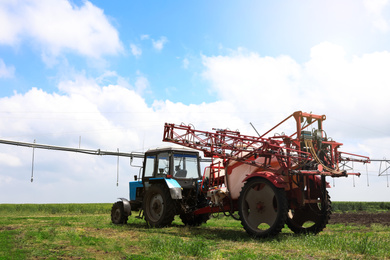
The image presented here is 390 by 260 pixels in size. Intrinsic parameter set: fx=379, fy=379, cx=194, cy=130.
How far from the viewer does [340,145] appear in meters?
12.6

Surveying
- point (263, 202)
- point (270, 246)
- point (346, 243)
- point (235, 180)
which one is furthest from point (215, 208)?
point (346, 243)

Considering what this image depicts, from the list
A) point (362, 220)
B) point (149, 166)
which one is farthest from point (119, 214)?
point (362, 220)

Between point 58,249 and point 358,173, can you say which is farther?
point 358,173

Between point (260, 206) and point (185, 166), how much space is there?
13.9 feet

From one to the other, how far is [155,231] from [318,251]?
6075 millimetres

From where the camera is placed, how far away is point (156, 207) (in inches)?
573

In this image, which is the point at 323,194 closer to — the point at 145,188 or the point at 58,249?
the point at 145,188

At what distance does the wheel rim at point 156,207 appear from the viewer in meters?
14.3

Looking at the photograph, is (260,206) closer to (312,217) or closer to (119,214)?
(312,217)

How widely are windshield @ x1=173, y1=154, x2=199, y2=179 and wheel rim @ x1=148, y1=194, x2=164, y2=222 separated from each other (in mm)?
1094

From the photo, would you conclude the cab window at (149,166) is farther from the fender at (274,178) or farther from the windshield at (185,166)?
the fender at (274,178)

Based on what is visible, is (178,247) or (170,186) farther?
(170,186)

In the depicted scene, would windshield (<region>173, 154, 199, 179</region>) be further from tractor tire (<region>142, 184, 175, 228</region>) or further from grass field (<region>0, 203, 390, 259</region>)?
grass field (<region>0, 203, 390, 259</region>)

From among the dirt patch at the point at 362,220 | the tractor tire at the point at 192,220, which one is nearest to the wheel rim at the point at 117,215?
the tractor tire at the point at 192,220
